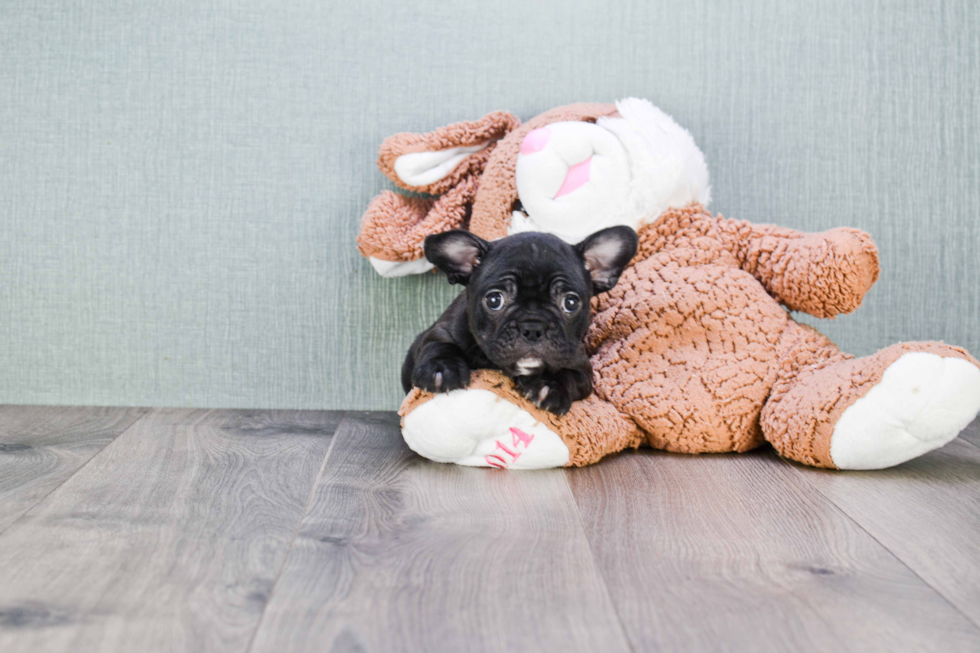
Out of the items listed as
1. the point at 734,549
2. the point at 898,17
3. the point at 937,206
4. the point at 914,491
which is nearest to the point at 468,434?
the point at 734,549

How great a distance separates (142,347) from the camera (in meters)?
1.77

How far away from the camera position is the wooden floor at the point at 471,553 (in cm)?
→ 72

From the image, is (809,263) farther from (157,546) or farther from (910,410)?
(157,546)

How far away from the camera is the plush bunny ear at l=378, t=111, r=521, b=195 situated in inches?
62.9

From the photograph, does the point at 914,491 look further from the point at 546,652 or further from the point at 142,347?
the point at 142,347

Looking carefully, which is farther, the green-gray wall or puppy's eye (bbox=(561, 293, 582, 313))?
the green-gray wall

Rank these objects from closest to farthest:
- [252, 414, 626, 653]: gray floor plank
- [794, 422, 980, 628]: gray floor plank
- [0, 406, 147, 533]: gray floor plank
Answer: [252, 414, 626, 653]: gray floor plank → [794, 422, 980, 628]: gray floor plank → [0, 406, 147, 533]: gray floor plank

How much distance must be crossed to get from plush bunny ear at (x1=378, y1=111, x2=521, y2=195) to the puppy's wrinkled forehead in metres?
0.38

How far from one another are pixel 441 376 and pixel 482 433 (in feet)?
0.37

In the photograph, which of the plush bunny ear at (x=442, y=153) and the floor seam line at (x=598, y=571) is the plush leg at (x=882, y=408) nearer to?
the floor seam line at (x=598, y=571)

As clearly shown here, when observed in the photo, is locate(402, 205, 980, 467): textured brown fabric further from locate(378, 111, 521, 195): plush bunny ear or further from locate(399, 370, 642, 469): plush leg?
locate(378, 111, 521, 195): plush bunny ear

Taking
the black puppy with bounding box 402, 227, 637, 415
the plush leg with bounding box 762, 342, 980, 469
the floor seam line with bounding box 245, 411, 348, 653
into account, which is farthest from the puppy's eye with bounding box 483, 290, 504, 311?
the plush leg with bounding box 762, 342, 980, 469

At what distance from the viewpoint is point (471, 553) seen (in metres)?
0.91

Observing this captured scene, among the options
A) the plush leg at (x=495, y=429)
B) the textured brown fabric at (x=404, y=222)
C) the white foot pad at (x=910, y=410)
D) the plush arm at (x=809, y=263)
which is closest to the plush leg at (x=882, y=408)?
the white foot pad at (x=910, y=410)
